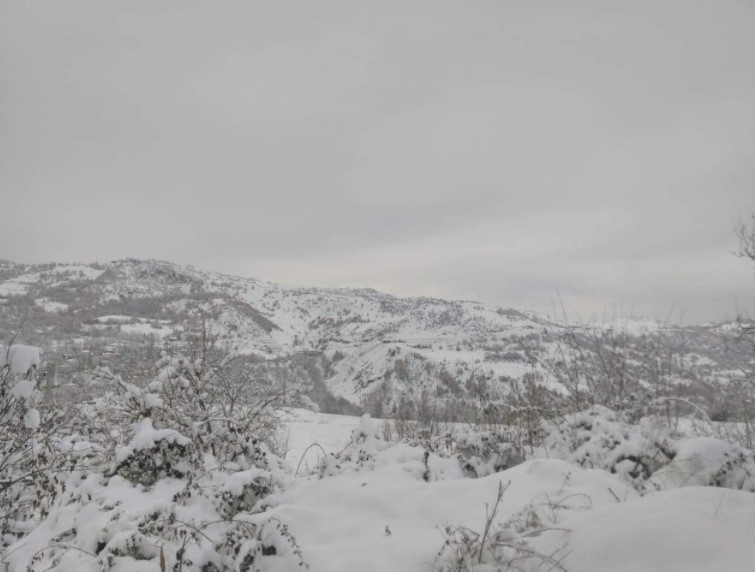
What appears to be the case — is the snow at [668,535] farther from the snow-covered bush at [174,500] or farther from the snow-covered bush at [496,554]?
the snow-covered bush at [174,500]

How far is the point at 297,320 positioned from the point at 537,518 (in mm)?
167242

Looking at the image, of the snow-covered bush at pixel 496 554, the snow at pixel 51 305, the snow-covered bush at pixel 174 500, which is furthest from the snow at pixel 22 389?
the snow at pixel 51 305

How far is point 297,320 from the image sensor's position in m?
167

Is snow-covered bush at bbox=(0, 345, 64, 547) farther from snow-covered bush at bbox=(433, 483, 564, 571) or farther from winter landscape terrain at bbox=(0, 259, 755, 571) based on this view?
snow-covered bush at bbox=(433, 483, 564, 571)

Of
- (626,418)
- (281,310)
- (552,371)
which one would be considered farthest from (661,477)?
(281,310)

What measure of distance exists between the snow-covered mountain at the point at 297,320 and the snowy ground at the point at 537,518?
50.8 metres

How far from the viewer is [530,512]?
9.52ft

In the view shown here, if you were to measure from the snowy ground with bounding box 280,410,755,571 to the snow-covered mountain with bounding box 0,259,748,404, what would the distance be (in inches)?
2000

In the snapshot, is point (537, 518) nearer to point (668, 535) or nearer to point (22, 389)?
point (668, 535)

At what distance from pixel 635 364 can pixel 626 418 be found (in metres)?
1.78

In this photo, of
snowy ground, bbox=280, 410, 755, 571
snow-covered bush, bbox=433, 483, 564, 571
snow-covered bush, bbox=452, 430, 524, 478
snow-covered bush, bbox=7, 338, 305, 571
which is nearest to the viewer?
snowy ground, bbox=280, 410, 755, 571

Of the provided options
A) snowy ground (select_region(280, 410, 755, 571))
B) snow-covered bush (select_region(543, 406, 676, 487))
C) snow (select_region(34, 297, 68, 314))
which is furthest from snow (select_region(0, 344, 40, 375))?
snow (select_region(34, 297, 68, 314))

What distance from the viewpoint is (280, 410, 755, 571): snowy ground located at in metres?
2.21

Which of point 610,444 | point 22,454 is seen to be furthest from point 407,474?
Result: point 22,454
